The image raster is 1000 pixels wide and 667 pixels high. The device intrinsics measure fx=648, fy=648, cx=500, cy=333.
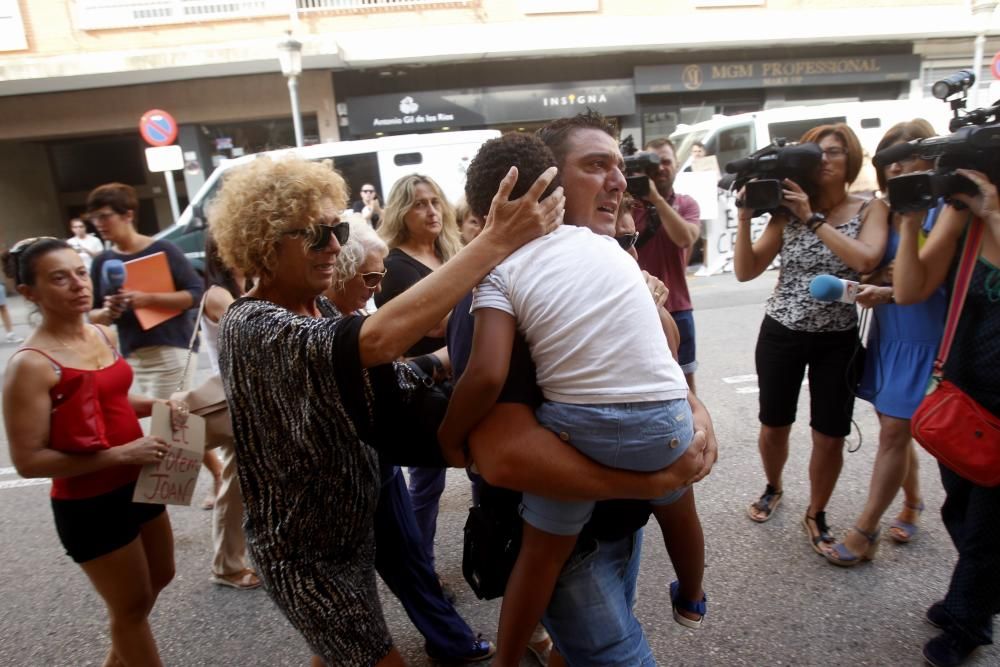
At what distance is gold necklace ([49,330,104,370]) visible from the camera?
6.98 ft

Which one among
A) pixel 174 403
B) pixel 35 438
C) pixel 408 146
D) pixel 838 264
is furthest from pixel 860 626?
pixel 408 146

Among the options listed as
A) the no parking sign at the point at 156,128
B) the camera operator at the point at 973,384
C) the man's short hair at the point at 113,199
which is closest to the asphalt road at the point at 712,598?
the camera operator at the point at 973,384

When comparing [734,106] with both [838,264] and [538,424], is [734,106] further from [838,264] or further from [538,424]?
[538,424]

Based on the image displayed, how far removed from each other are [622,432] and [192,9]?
51.2ft

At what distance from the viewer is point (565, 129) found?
1654 mm

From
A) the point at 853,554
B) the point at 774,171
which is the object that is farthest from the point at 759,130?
the point at 853,554

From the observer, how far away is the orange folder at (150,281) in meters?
3.56

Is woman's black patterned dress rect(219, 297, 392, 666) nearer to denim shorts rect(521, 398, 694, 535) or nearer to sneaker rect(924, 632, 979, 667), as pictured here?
denim shorts rect(521, 398, 694, 535)

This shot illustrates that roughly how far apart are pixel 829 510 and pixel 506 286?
2.75 m

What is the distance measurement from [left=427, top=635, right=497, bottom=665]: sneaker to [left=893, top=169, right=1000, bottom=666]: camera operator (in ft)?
5.10

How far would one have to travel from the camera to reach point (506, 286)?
139 cm

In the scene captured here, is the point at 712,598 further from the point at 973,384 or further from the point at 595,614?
the point at 595,614

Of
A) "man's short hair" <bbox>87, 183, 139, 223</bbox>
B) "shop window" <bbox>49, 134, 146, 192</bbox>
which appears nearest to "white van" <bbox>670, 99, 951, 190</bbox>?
"man's short hair" <bbox>87, 183, 139, 223</bbox>

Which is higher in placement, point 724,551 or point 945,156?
point 945,156
